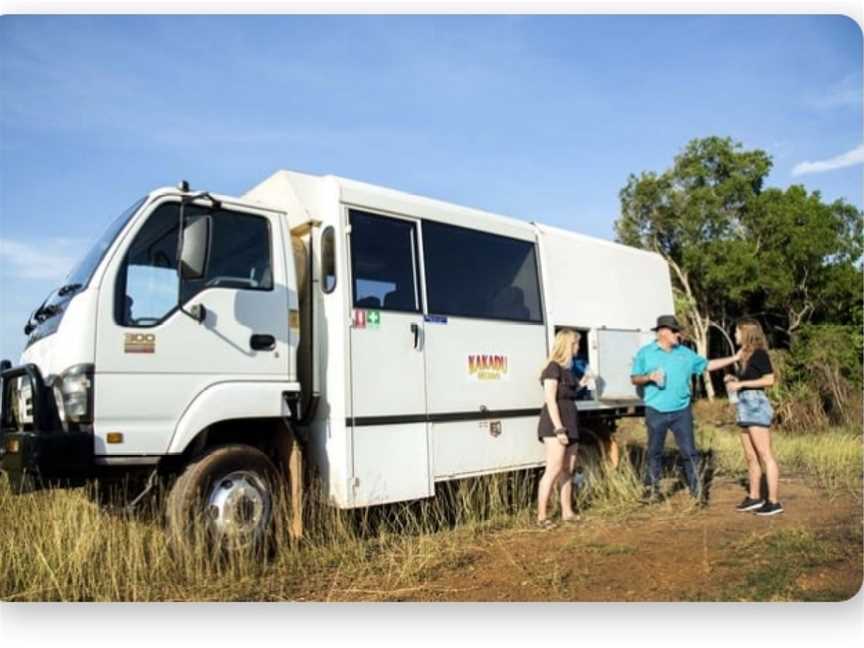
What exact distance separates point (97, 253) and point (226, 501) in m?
1.72

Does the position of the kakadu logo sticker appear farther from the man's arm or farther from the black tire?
the black tire

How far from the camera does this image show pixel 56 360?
4.29 m

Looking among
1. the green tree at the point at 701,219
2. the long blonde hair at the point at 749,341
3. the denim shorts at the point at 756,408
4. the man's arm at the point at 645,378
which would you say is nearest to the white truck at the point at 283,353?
the man's arm at the point at 645,378

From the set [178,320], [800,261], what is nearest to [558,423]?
[178,320]

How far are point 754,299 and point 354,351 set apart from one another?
17.3 metres

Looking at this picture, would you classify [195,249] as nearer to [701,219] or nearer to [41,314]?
[41,314]

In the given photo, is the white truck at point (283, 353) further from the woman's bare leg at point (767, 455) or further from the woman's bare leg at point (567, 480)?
the woman's bare leg at point (767, 455)

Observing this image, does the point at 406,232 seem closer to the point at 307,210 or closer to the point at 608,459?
the point at 307,210

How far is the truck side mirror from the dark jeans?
13.7ft

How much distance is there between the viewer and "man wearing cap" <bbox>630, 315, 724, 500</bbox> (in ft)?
21.4

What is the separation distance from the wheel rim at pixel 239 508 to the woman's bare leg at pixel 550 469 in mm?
2375

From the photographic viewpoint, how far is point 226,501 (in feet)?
15.0

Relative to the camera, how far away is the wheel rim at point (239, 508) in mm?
4535

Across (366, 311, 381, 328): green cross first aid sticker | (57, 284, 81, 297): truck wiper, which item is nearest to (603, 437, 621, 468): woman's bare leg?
(366, 311, 381, 328): green cross first aid sticker
